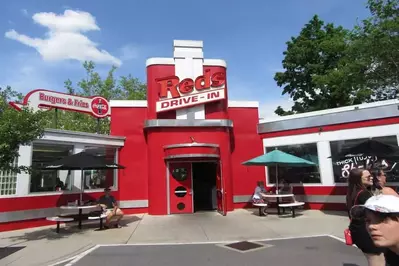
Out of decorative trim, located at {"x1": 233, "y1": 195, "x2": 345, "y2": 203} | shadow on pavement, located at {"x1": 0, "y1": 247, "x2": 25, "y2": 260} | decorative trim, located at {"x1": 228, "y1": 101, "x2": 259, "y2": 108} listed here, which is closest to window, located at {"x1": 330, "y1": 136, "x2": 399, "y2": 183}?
decorative trim, located at {"x1": 233, "y1": 195, "x2": 345, "y2": 203}

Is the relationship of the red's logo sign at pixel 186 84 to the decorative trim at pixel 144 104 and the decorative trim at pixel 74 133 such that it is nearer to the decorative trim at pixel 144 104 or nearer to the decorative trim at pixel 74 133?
the decorative trim at pixel 144 104

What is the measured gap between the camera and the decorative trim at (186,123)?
533 inches

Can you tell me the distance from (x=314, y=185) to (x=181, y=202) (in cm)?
565

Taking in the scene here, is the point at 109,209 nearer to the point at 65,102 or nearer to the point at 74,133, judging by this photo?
the point at 74,133

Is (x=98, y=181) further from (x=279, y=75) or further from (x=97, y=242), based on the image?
(x=279, y=75)

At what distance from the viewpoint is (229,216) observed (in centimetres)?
1226

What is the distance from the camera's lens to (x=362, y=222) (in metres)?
3.45

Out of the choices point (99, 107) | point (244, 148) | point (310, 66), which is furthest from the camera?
point (310, 66)

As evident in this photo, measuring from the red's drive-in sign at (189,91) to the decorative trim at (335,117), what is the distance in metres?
2.82

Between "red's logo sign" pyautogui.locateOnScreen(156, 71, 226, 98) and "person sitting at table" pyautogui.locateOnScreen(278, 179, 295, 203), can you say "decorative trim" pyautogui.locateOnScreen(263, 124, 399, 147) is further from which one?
"red's logo sign" pyautogui.locateOnScreen(156, 71, 226, 98)

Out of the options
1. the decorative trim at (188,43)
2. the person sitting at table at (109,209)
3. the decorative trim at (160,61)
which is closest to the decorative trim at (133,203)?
the person sitting at table at (109,209)

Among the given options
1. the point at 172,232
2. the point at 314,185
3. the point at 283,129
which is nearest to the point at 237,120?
the point at 283,129

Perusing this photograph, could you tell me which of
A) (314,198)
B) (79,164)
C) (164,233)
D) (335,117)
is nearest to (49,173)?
(79,164)

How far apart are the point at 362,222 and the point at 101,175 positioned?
37.2 ft
